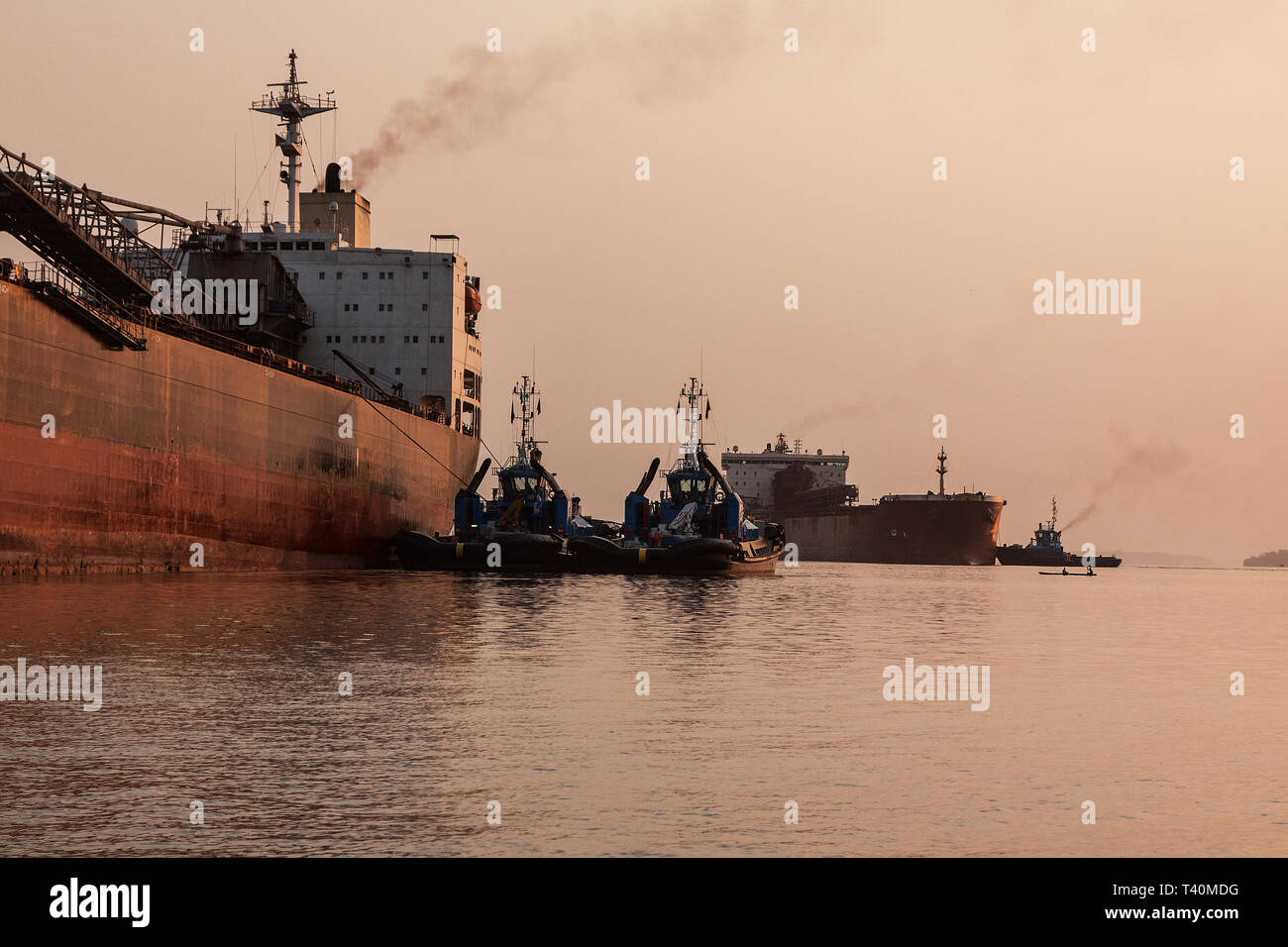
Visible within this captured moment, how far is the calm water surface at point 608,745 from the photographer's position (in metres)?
8.92

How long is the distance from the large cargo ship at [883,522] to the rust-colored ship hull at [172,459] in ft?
274

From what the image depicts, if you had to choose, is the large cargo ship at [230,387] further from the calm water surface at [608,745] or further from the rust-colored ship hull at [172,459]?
the calm water surface at [608,745]

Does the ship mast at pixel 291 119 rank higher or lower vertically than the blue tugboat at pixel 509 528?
higher

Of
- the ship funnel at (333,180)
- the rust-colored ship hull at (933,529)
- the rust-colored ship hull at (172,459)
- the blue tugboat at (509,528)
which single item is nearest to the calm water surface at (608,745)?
the rust-colored ship hull at (172,459)

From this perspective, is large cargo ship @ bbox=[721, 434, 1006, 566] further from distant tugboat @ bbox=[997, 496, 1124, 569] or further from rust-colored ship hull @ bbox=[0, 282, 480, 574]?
rust-colored ship hull @ bbox=[0, 282, 480, 574]

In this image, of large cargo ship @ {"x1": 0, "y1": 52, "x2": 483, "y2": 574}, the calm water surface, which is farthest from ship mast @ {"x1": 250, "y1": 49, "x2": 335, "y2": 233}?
the calm water surface

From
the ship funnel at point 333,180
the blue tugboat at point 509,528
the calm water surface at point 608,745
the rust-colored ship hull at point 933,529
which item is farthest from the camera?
the rust-colored ship hull at point 933,529

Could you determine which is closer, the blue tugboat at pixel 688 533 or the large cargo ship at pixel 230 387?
the large cargo ship at pixel 230 387

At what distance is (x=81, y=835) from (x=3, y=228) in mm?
35659

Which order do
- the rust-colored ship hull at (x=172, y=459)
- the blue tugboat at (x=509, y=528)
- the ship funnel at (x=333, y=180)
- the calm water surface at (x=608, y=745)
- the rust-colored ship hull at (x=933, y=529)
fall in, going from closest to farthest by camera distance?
1. the calm water surface at (x=608, y=745)
2. the rust-colored ship hull at (x=172, y=459)
3. the blue tugboat at (x=509, y=528)
4. the ship funnel at (x=333, y=180)
5. the rust-colored ship hull at (x=933, y=529)

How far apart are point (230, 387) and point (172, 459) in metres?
5.15

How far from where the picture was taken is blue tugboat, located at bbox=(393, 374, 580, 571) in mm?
59781
